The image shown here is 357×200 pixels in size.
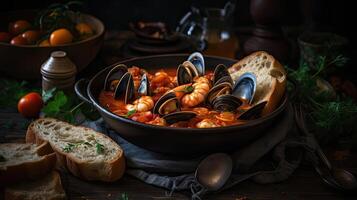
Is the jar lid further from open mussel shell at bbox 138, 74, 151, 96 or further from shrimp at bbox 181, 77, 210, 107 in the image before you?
shrimp at bbox 181, 77, 210, 107

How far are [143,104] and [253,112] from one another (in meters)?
0.64

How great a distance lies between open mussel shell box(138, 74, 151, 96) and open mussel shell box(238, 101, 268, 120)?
0.63 meters

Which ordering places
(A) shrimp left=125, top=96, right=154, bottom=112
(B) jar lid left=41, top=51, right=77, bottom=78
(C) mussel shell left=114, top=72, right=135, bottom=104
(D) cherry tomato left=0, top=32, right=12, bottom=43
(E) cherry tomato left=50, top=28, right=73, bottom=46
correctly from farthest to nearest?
(D) cherry tomato left=0, top=32, right=12, bottom=43, (E) cherry tomato left=50, top=28, right=73, bottom=46, (B) jar lid left=41, top=51, right=77, bottom=78, (C) mussel shell left=114, top=72, right=135, bottom=104, (A) shrimp left=125, top=96, right=154, bottom=112

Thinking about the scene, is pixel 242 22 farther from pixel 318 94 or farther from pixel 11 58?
pixel 11 58

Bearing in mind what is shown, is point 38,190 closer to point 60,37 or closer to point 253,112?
point 253,112

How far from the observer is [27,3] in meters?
5.05

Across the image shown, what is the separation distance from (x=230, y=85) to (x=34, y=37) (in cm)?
181

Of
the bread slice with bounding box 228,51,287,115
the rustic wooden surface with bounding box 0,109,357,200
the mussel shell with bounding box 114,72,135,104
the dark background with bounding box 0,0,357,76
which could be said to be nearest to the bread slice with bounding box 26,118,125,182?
the rustic wooden surface with bounding box 0,109,357,200

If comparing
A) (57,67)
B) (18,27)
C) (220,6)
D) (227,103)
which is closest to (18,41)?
(18,27)

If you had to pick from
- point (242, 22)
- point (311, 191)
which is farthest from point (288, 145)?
point (242, 22)

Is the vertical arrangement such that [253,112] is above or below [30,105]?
above

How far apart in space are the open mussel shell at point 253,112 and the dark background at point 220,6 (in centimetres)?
247

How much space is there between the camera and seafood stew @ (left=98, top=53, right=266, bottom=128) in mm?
2746

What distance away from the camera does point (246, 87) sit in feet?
9.80
